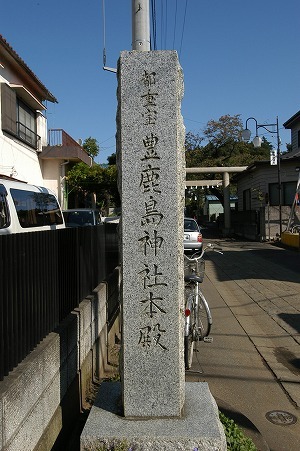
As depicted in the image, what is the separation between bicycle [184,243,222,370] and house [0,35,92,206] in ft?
34.8

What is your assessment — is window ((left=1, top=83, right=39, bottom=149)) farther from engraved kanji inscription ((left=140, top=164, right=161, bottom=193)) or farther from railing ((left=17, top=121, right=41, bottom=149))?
engraved kanji inscription ((left=140, top=164, right=161, bottom=193))

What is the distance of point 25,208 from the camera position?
28.6ft

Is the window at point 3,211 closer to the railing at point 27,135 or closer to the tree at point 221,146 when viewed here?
the railing at point 27,135

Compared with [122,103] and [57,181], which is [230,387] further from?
[57,181]

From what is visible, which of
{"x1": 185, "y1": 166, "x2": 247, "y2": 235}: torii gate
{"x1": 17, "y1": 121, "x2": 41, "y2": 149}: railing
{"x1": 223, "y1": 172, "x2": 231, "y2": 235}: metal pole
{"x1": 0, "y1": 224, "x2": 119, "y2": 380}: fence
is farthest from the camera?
{"x1": 223, "y1": 172, "x2": 231, "y2": 235}: metal pole

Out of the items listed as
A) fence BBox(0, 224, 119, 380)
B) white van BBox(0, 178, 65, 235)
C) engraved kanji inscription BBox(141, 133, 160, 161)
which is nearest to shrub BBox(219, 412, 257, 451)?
fence BBox(0, 224, 119, 380)

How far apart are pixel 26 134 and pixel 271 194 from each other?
660 inches

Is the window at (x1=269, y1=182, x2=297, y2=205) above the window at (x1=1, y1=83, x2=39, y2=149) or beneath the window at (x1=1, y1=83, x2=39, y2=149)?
beneath

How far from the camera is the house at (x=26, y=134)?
52.4 ft

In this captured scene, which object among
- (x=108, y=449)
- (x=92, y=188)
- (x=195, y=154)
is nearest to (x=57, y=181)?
(x=92, y=188)

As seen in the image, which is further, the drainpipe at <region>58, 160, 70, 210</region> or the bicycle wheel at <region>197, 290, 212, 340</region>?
the drainpipe at <region>58, 160, 70, 210</region>

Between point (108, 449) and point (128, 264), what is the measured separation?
4.20ft

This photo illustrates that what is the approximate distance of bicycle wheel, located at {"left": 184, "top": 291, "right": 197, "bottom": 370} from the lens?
5.61m

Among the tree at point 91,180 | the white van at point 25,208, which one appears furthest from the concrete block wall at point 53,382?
the tree at point 91,180
